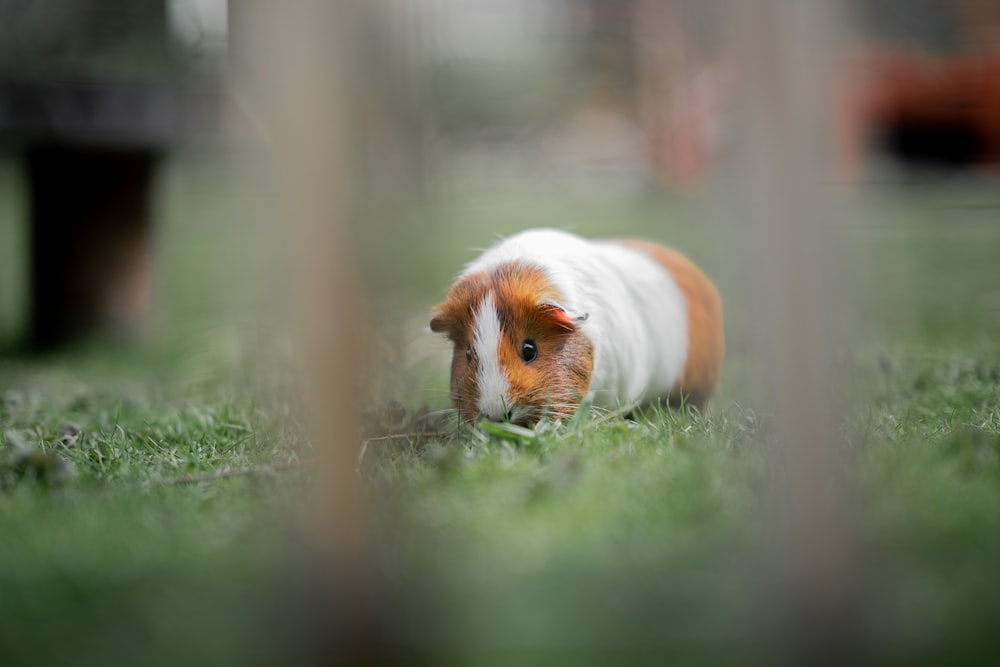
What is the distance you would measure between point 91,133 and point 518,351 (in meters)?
2.10

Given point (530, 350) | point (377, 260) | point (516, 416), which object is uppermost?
point (377, 260)

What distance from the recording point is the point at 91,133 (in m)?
3.21

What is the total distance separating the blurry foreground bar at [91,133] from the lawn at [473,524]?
1.18 m

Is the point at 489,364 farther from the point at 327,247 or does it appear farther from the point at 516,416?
the point at 327,247

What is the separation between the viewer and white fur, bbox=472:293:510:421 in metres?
1.89

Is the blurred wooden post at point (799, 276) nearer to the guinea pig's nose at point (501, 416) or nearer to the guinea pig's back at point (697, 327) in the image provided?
the guinea pig's nose at point (501, 416)

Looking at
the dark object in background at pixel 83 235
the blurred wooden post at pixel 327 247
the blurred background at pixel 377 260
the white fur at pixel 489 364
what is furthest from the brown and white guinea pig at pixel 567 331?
the dark object in background at pixel 83 235

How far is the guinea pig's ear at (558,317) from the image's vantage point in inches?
76.0

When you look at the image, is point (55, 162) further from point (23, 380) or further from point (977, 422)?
point (977, 422)

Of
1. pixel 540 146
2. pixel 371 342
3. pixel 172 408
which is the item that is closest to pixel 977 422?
pixel 371 342

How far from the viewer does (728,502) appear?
55.2 inches

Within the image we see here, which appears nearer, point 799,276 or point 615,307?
point 799,276

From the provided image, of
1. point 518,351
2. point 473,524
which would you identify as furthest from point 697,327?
point 473,524

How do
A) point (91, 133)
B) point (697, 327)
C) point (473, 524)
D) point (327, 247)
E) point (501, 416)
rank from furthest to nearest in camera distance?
point (91, 133), point (697, 327), point (501, 416), point (473, 524), point (327, 247)
